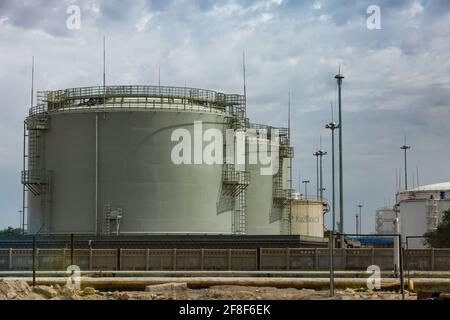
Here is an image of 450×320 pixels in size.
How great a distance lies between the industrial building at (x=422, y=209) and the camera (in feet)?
334

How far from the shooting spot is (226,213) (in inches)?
2322

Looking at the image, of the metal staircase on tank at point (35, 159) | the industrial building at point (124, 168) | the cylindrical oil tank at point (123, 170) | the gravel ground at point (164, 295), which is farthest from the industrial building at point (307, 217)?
the gravel ground at point (164, 295)

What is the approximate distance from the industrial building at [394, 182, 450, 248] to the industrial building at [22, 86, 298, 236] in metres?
48.1

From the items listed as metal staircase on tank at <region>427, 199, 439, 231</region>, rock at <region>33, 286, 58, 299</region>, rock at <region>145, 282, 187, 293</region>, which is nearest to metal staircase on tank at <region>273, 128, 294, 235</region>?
rock at <region>145, 282, 187, 293</region>

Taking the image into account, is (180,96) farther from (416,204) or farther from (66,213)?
(416,204)

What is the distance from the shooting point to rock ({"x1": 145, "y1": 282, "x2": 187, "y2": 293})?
98.6 feet

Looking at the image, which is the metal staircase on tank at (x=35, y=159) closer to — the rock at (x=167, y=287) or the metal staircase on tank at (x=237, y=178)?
the metal staircase on tank at (x=237, y=178)

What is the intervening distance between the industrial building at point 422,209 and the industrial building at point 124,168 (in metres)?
48.1

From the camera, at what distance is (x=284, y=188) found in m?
68.5

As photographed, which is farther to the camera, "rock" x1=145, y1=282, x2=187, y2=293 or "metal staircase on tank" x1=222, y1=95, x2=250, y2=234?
"metal staircase on tank" x1=222, y1=95, x2=250, y2=234

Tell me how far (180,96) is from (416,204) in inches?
2121

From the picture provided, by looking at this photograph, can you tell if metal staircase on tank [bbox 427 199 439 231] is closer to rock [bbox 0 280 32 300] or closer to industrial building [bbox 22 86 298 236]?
industrial building [bbox 22 86 298 236]

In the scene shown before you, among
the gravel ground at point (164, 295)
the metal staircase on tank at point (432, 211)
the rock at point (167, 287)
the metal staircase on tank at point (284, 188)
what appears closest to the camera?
the gravel ground at point (164, 295)
